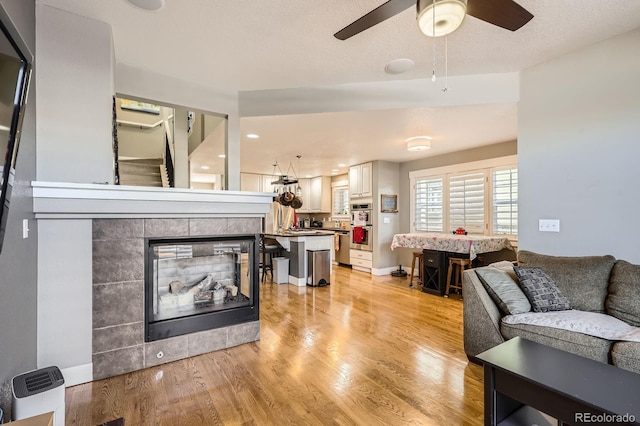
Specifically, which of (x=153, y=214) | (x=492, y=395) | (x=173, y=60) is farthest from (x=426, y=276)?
(x=173, y=60)

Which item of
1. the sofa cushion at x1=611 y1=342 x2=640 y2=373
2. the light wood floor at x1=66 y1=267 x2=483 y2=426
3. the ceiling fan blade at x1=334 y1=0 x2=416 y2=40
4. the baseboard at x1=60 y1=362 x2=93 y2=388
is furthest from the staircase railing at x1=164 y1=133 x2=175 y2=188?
the sofa cushion at x1=611 y1=342 x2=640 y2=373

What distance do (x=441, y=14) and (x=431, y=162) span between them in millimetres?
4777

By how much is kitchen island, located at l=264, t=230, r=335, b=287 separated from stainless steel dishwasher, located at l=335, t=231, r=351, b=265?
1.79 metres

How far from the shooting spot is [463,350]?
2.79 metres

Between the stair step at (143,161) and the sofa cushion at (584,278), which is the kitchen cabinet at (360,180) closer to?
the stair step at (143,161)

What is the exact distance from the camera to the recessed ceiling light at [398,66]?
9.08ft

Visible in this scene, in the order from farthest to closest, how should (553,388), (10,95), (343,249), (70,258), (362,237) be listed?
(343,249), (362,237), (70,258), (553,388), (10,95)

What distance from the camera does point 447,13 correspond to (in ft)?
4.71

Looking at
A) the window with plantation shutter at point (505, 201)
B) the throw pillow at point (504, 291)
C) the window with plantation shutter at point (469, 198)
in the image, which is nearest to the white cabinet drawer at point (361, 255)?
the window with plantation shutter at point (469, 198)

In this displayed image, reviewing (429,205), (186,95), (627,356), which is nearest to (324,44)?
(186,95)

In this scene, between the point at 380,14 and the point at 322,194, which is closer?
the point at 380,14

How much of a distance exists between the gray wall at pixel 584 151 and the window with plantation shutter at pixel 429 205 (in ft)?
8.94

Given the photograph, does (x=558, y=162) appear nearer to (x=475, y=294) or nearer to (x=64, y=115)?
(x=475, y=294)

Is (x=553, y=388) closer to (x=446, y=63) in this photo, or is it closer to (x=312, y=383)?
(x=312, y=383)
